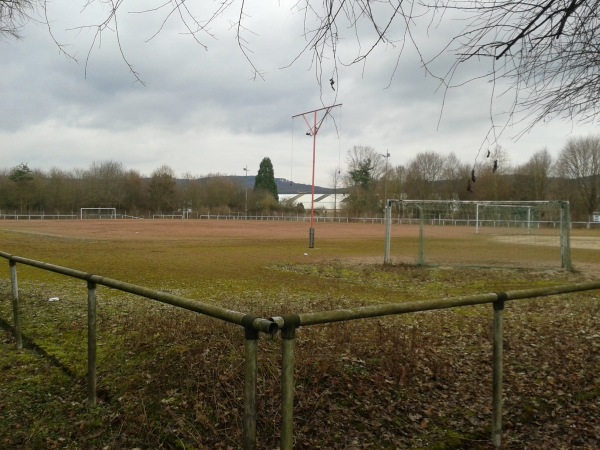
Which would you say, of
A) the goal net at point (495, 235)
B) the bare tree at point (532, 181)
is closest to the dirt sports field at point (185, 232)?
the goal net at point (495, 235)

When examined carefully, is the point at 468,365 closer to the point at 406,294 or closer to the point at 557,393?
the point at 557,393

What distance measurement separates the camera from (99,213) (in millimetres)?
93875

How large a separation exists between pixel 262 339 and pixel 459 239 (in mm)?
15501


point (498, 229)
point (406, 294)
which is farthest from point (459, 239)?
point (406, 294)

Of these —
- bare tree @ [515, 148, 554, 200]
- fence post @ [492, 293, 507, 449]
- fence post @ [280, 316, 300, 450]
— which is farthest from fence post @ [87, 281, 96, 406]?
bare tree @ [515, 148, 554, 200]

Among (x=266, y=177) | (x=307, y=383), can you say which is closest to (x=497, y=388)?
(x=307, y=383)

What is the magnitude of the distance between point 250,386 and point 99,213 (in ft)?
324

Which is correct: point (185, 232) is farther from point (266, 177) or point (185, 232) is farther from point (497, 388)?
point (266, 177)

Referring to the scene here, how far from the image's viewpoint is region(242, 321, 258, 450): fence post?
2121mm

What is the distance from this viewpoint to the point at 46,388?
12.8ft

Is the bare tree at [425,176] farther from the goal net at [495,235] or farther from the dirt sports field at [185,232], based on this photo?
the goal net at [495,235]

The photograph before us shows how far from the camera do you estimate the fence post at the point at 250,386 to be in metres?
2.12

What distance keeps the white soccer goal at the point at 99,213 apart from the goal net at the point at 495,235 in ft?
272

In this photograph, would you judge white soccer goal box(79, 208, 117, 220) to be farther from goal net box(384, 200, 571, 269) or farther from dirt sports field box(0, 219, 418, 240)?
goal net box(384, 200, 571, 269)
